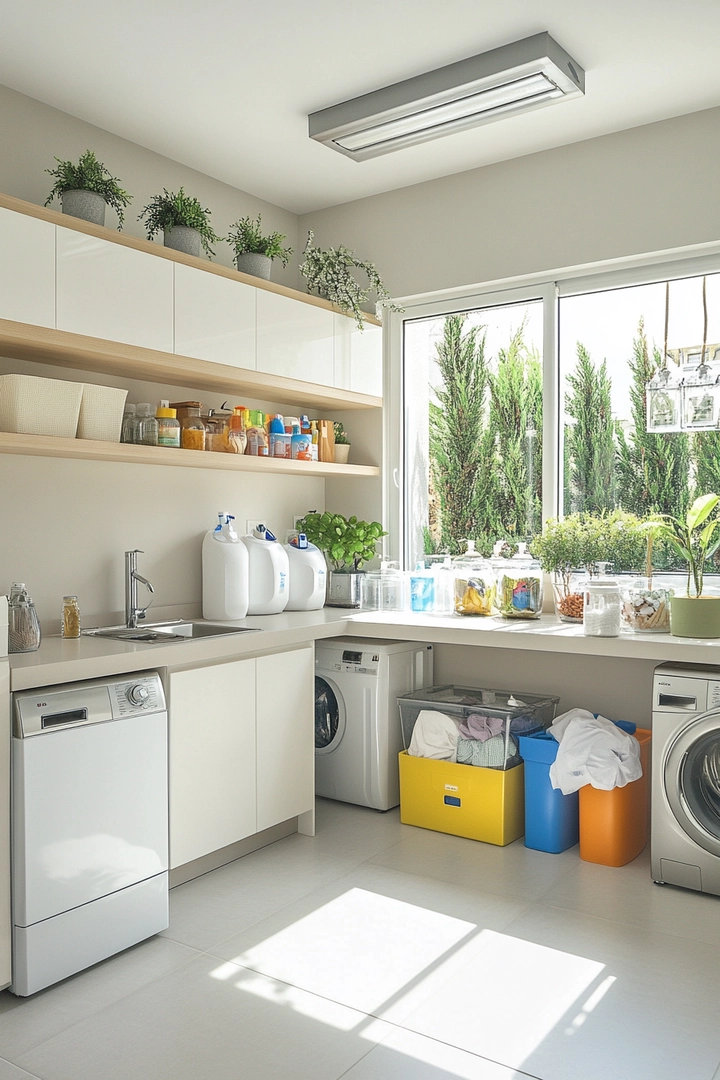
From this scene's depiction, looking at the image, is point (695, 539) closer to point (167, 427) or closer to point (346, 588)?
point (346, 588)

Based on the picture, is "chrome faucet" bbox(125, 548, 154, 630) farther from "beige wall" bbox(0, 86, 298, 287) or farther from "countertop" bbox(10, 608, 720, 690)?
"beige wall" bbox(0, 86, 298, 287)

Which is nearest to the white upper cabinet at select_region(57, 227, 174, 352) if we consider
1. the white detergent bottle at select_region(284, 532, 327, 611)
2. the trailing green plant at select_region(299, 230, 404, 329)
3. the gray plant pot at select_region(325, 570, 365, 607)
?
the trailing green plant at select_region(299, 230, 404, 329)

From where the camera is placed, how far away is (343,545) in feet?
13.3

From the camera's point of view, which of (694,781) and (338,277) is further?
(338,277)

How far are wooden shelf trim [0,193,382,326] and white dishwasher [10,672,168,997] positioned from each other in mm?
1491

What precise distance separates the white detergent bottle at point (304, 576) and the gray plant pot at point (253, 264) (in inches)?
46.5

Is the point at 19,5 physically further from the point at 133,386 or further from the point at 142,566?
the point at 142,566

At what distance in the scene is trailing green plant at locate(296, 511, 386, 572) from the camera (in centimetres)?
405

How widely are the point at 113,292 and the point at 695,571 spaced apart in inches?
90.7

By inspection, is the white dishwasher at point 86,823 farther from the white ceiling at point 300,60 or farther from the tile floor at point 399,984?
the white ceiling at point 300,60

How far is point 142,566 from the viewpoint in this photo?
11.5 ft

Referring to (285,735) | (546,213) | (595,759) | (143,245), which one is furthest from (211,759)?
(546,213)

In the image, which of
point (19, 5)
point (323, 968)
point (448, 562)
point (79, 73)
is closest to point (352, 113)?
point (79, 73)

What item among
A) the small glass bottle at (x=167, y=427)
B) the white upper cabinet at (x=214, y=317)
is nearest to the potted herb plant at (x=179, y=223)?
the white upper cabinet at (x=214, y=317)
